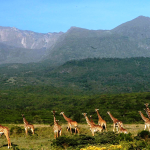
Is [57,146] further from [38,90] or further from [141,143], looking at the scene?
[38,90]

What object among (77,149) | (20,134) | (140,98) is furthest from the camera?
(140,98)

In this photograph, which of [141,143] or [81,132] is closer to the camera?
[141,143]

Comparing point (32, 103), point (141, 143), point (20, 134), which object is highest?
point (141, 143)

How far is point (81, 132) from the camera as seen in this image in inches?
1073

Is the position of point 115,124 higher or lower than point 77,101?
higher

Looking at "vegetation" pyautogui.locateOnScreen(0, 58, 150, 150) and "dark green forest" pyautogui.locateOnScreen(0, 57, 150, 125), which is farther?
"dark green forest" pyautogui.locateOnScreen(0, 57, 150, 125)

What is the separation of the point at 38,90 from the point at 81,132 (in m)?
141

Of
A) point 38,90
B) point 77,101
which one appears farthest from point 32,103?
point 38,90

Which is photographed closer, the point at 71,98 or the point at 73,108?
the point at 73,108

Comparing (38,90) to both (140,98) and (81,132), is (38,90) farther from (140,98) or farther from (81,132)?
(81,132)

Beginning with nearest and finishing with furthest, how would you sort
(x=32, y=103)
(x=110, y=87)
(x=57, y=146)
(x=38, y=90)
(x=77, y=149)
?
(x=77, y=149)
(x=57, y=146)
(x=32, y=103)
(x=38, y=90)
(x=110, y=87)

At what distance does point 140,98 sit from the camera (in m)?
104

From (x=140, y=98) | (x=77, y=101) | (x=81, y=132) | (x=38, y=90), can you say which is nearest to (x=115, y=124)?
(x=81, y=132)

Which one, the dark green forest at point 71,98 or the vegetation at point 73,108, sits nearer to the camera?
the vegetation at point 73,108
